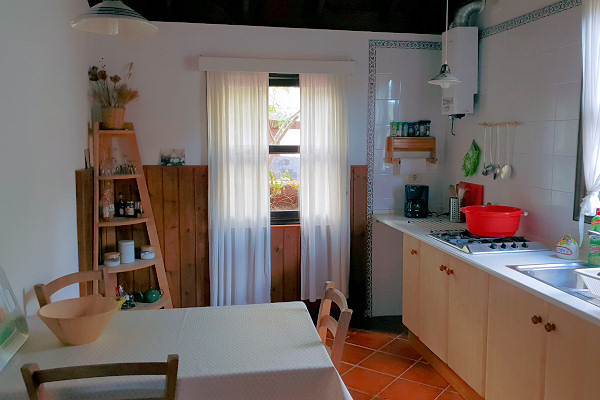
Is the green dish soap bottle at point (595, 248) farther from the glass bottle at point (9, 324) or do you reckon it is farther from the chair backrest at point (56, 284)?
the glass bottle at point (9, 324)

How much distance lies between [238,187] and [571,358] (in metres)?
2.39

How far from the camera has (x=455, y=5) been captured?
3691mm

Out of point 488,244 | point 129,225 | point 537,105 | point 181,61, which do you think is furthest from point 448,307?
point 181,61

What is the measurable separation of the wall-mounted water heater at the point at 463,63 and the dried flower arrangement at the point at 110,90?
2.16 meters

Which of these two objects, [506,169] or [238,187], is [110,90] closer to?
→ [238,187]

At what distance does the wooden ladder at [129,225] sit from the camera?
3459 millimetres

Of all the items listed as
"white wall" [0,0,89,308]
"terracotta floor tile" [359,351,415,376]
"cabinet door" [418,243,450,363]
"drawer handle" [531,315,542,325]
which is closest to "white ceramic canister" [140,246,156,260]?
"white wall" [0,0,89,308]

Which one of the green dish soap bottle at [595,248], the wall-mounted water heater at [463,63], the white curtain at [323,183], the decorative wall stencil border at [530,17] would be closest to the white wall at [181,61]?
the white curtain at [323,183]

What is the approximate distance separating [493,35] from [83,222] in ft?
9.38

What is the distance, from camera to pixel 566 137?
273 centimetres

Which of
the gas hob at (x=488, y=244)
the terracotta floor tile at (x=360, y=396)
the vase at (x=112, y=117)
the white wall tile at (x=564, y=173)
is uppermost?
the vase at (x=112, y=117)

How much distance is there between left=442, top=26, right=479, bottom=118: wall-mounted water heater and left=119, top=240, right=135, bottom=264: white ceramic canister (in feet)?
7.83

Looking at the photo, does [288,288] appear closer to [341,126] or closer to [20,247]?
[341,126]

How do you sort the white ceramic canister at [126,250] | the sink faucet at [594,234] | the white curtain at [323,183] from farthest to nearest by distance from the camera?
the white curtain at [323,183] → the white ceramic canister at [126,250] → the sink faucet at [594,234]
